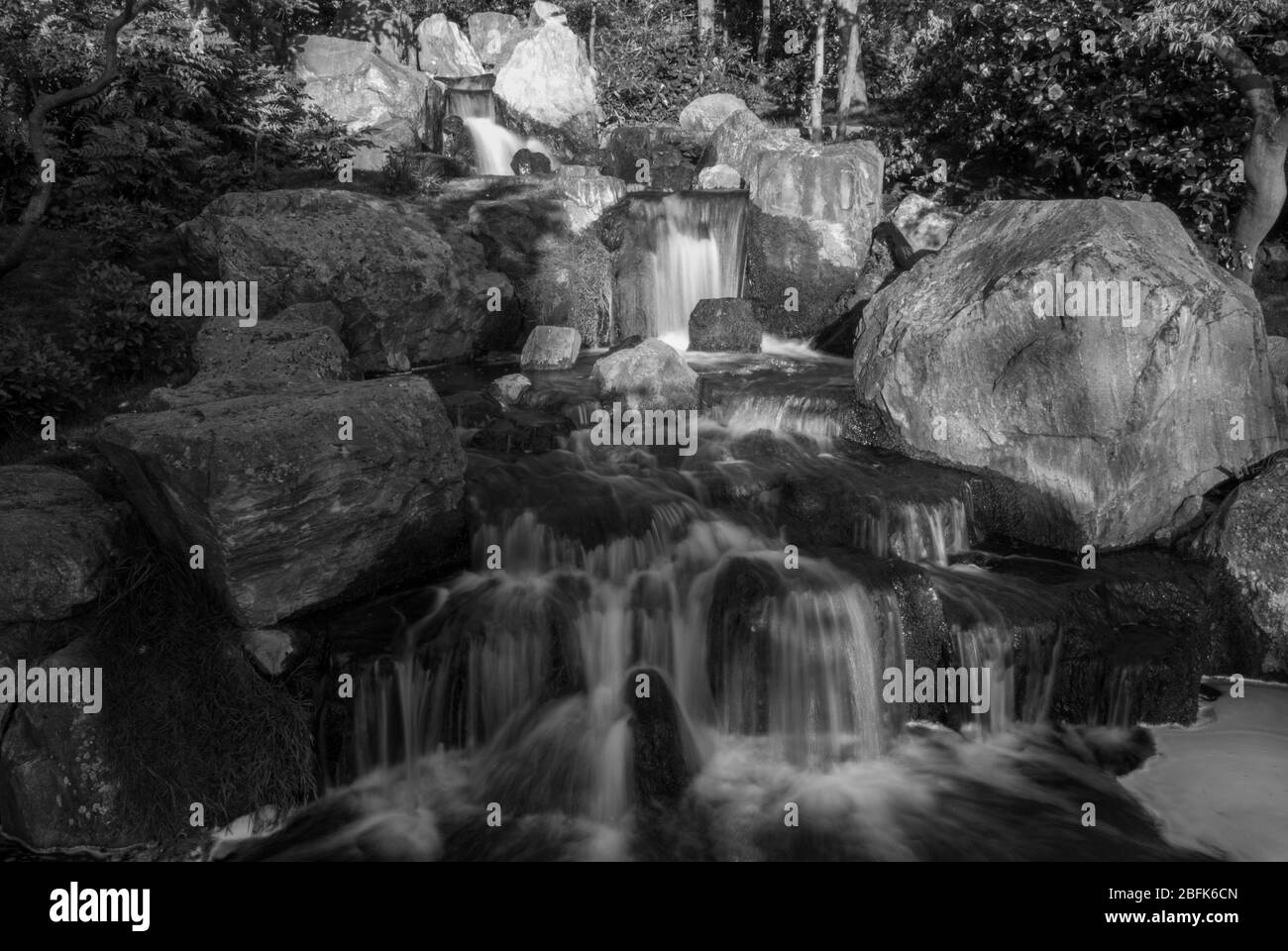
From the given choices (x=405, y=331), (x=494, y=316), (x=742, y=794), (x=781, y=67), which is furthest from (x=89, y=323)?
(x=781, y=67)

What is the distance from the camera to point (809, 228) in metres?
16.4

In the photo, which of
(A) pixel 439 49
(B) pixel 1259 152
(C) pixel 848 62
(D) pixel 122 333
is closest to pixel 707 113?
(C) pixel 848 62

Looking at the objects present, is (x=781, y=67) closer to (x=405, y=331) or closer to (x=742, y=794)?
(x=405, y=331)

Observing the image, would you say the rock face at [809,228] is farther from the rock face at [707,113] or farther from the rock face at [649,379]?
the rock face at [707,113]

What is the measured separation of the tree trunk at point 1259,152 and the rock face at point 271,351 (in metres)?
12.1

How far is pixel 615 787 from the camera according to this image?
6539 mm

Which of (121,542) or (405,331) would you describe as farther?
(405,331)

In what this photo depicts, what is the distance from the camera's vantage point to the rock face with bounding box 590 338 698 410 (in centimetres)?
1142

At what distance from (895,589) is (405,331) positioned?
318 inches

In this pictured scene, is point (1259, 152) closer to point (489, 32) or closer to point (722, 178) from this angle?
point (722, 178)

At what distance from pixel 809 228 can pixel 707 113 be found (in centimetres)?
715

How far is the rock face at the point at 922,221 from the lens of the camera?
1620cm

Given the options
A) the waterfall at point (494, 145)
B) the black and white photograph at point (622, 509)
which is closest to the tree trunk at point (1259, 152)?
the black and white photograph at point (622, 509)

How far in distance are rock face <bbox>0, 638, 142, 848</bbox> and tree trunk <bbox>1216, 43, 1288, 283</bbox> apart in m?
14.9
